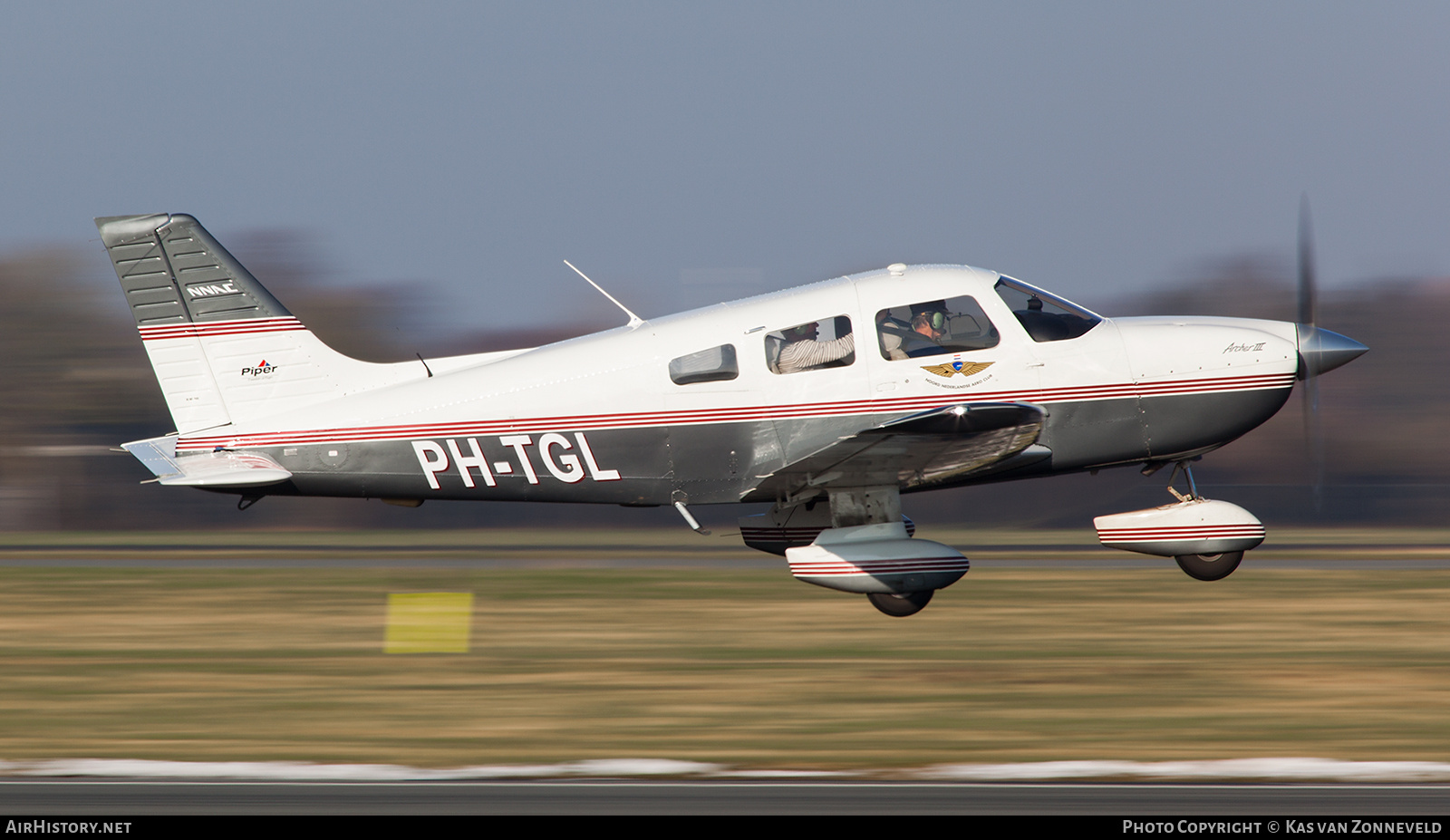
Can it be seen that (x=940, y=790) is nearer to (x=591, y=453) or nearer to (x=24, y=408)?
(x=591, y=453)

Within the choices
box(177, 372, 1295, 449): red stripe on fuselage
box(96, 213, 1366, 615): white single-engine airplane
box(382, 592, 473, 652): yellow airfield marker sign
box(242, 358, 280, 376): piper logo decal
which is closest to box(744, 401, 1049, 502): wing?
box(96, 213, 1366, 615): white single-engine airplane

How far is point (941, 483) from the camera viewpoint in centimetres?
1005

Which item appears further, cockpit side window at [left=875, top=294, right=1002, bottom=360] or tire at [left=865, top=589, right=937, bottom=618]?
tire at [left=865, top=589, right=937, bottom=618]

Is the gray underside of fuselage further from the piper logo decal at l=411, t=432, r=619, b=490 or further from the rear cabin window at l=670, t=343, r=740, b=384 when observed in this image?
the rear cabin window at l=670, t=343, r=740, b=384

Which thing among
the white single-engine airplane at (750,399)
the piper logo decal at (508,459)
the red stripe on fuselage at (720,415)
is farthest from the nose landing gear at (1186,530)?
the piper logo decal at (508,459)

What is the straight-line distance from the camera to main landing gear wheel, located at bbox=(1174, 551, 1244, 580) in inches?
411

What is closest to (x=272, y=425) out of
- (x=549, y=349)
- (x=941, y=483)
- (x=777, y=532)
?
(x=549, y=349)

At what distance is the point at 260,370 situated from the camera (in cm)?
988

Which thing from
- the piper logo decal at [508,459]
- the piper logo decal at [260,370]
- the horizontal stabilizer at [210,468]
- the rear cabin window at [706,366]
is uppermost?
the piper logo decal at [260,370]

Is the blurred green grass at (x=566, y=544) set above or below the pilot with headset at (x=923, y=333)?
below

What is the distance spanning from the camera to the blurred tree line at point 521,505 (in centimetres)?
2241

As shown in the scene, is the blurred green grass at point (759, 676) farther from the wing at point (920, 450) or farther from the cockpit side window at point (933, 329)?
the cockpit side window at point (933, 329)

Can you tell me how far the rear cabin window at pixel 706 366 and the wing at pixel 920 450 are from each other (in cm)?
85

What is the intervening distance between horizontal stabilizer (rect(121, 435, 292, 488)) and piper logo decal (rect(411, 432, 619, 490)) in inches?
43.3
